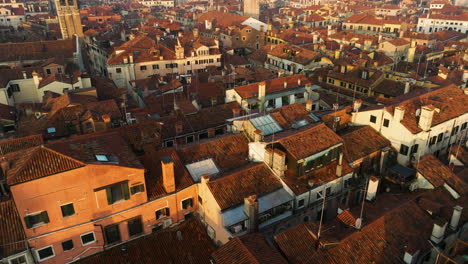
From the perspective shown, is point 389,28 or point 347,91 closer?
point 347,91

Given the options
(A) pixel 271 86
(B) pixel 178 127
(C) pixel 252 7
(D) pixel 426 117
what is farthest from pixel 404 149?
(C) pixel 252 7

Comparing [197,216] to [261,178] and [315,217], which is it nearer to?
[261,178]

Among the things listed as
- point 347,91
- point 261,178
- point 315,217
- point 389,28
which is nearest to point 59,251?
point 261,178

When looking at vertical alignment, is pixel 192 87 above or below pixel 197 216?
above

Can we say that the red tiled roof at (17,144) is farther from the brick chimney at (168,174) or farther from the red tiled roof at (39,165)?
the brick chimney at (168,174)

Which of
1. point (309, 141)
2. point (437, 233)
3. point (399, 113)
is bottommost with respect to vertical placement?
point (437, 233)

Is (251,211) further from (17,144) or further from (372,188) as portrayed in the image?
(17,144)
